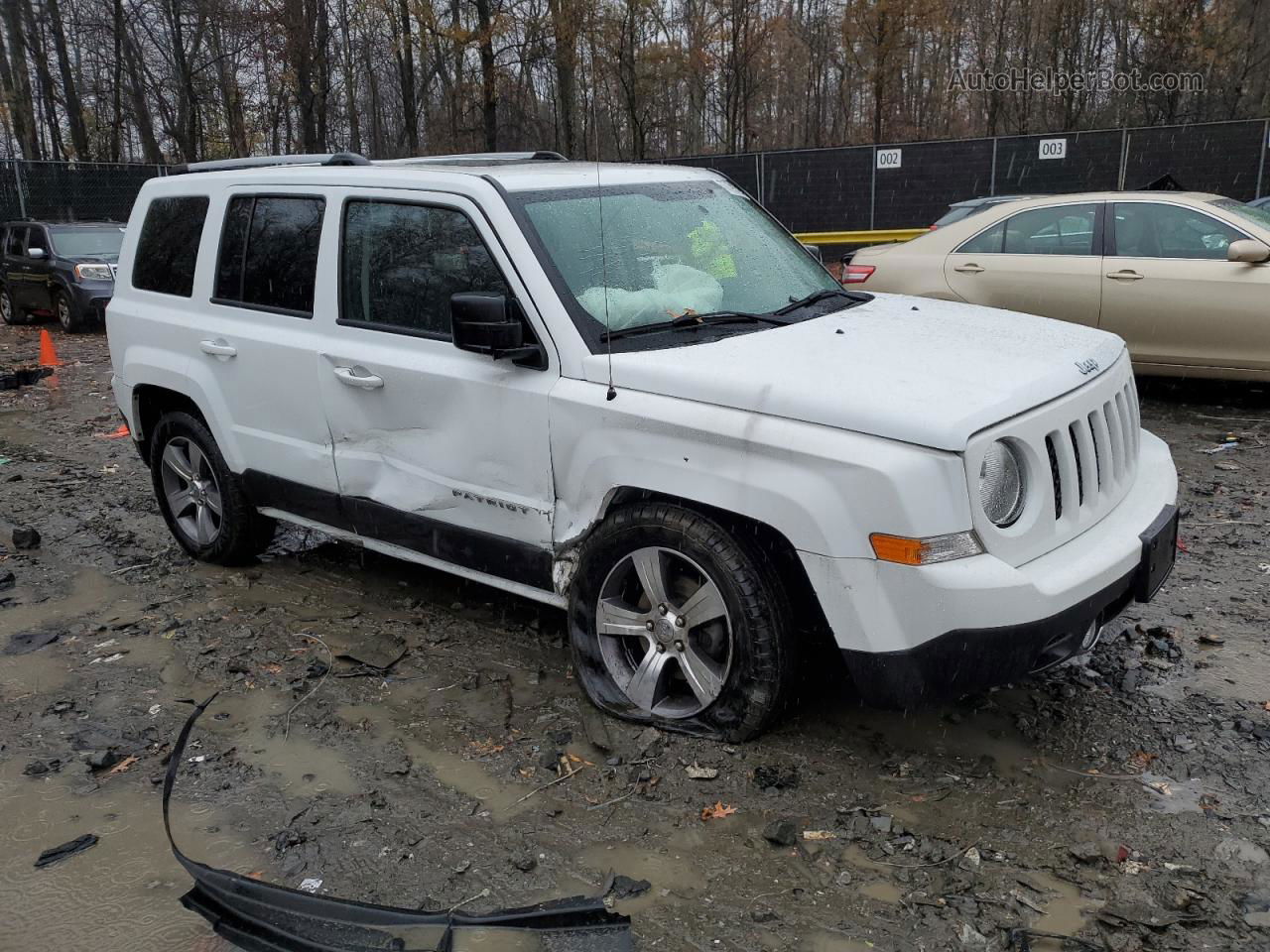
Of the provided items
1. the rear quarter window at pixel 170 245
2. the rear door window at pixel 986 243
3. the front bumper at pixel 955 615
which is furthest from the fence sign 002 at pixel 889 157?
the front bumper at pixel 955 615

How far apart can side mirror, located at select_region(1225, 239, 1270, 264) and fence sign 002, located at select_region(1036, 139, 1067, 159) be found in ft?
47.8

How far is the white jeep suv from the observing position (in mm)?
3088

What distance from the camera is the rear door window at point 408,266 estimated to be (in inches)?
160

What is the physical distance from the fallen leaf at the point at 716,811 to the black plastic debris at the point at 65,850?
193 cm

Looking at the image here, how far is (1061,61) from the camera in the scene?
99.6 feet

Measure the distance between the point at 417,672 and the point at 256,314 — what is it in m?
1.82

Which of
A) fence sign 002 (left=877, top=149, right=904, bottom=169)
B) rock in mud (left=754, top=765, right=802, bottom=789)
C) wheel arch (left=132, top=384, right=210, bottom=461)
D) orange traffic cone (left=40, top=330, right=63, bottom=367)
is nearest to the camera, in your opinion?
rock in mud (left=754, top=765, right=802, bottom=789)

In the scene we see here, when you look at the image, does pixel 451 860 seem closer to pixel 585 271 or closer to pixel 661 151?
pixel 585 271

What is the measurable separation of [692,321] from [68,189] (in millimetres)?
25663

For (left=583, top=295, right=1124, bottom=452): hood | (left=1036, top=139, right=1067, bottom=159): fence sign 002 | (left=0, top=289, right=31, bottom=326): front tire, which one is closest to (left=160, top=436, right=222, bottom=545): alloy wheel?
(left=583, top=295, right=1124, bottom=452): hood

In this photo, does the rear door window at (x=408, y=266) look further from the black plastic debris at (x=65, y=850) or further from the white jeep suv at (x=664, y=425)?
the black plastic debris at (x=65, y=850)

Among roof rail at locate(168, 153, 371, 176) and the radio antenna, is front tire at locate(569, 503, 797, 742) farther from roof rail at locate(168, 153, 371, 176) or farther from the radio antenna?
roof rail at locate(168, 153, 371, 176)

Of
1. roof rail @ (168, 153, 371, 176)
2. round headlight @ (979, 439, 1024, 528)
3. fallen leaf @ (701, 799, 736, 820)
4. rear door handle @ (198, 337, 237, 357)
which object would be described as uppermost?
roof rail @ (168, 153, 371, 176)

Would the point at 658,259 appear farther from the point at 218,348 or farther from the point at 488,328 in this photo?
the point at 218,348
